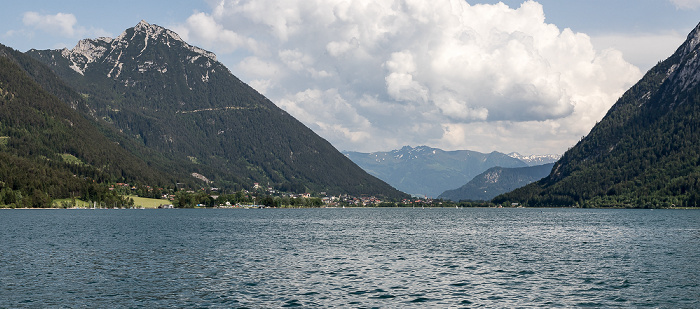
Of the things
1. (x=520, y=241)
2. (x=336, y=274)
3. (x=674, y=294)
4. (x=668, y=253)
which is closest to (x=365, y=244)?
(x=520, y=241)

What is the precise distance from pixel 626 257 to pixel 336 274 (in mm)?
47683

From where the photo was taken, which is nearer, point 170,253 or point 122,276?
point 122,276

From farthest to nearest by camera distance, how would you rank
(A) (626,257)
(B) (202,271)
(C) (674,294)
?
(A) (626,257) → (B) (202,271) → (C) (674,294)

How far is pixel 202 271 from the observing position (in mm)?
70562

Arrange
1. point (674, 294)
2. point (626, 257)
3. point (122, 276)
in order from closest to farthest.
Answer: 1. point (674, 294)
2. point (122, 276)
3. point (626, 257)

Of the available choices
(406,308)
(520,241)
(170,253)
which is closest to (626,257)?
(520,241)

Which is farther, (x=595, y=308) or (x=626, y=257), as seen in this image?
(x=626, y=257)

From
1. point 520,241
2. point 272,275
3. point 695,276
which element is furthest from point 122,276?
point 520,241

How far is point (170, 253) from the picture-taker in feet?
296

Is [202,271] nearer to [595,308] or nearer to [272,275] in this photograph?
[272,275]

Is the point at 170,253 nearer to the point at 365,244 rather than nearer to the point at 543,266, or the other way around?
the point at 365,244

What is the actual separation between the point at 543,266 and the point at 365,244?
3944cm

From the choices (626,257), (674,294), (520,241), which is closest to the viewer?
(674,294)

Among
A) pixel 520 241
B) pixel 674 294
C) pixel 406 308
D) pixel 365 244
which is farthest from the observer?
pixel 520 241
